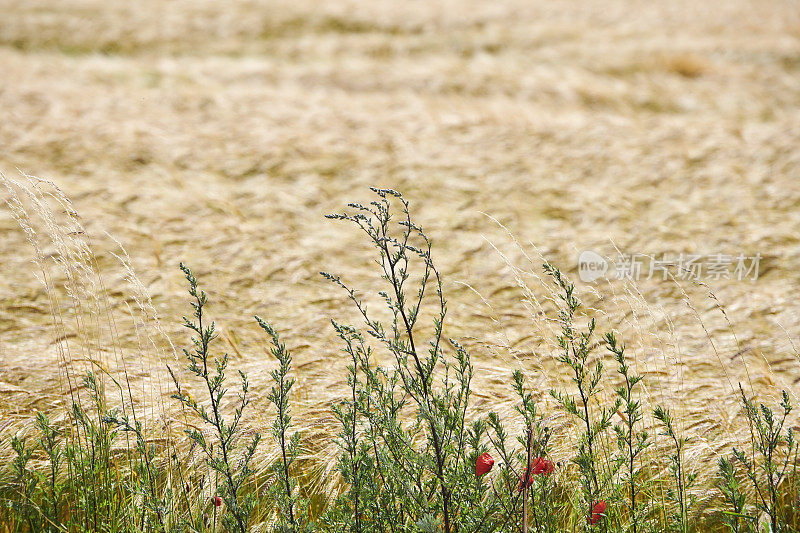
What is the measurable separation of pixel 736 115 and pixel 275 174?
434 cm

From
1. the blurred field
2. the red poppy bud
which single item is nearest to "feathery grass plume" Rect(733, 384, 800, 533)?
the blurred field

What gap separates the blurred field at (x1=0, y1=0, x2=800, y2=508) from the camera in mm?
2432

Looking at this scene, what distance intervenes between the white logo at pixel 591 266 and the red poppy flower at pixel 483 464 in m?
1.91

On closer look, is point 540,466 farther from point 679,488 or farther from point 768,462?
point 768,462

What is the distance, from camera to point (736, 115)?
539 cm

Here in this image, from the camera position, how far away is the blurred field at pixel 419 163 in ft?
7.98

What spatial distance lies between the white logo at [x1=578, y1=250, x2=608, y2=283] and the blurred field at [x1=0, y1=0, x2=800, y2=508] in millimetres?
118

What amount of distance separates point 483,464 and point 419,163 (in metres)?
3.42

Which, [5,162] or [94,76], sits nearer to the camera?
[5,162]

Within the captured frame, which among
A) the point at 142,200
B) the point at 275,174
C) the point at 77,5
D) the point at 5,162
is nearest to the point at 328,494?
the point at 142,200

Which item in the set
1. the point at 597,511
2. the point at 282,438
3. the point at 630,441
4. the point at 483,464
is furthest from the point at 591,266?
the point at 282,438

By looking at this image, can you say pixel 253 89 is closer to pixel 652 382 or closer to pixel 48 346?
pixel 48 346

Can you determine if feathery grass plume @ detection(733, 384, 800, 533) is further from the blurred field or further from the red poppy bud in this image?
the red poppy bud

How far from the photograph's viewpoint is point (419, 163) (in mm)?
4523
